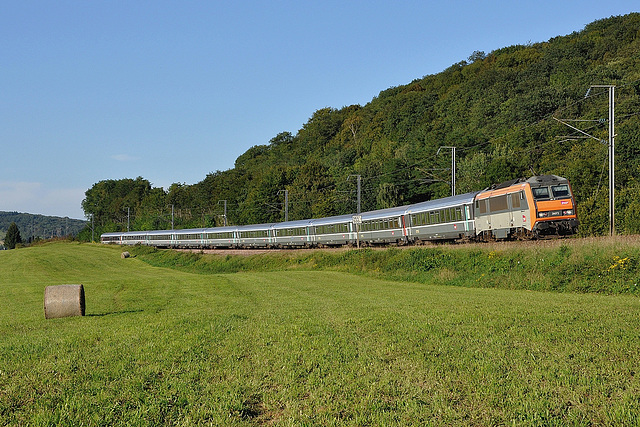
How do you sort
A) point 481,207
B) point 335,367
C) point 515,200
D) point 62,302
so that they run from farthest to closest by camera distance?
point 481,207 → point 515,200 → point 62,302 → point 335,367

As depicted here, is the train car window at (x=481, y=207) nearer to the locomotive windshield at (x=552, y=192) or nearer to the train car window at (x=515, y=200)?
the train car window at (x=515, y=200)

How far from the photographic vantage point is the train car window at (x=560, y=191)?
29828 mm

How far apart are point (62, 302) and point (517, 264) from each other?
19065 millimetres

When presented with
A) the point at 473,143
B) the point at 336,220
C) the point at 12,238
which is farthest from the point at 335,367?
the point at 12,238

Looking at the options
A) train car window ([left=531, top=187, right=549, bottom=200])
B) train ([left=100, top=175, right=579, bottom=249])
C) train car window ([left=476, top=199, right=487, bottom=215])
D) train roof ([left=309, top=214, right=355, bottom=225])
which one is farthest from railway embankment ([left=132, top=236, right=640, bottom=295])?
train roof ([left=309, top=214, right=355, bottom=225])

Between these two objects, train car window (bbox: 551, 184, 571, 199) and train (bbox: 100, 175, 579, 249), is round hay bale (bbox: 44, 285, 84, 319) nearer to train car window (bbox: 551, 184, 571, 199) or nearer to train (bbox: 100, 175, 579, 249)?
train (bbox: 100, 175, 579, 249)

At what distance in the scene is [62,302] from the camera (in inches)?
626

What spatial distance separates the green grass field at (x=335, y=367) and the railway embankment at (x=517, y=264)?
7.14 meters

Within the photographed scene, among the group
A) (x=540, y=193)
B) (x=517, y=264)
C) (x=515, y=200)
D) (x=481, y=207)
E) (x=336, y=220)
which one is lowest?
(x=517, y=264)

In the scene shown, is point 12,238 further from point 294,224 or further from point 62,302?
point 62,302

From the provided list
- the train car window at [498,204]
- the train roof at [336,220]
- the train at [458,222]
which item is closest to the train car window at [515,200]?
the train at [458,222]

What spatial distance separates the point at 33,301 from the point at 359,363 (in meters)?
18.8

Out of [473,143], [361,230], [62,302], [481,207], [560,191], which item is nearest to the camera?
[62,302]

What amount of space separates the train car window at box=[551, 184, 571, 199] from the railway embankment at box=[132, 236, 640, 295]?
4.15m
